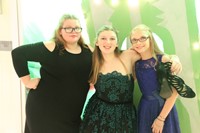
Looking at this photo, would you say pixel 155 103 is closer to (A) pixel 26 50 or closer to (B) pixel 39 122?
(B) pixel 39 122

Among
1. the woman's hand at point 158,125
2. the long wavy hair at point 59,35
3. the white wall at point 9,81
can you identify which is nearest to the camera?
the woman's hand at point 158,125

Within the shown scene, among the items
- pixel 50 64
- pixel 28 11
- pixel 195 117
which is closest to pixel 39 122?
pixel 50 64

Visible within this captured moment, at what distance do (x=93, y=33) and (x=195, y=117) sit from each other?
0.92 m

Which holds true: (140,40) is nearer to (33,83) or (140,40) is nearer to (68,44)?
(68,44)

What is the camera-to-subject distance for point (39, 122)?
1.72 m

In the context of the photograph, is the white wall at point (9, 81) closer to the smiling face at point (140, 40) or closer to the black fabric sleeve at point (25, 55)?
the black fabric sleeve at point (25, 55)

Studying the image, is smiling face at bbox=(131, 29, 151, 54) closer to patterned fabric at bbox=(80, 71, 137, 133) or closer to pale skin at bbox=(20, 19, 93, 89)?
patterned fabric at bbox=(80, 71, 137, 133)

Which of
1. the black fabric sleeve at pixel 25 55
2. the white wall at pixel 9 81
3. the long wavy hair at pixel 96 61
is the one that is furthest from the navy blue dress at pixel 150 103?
the white wall at pixel 9 81

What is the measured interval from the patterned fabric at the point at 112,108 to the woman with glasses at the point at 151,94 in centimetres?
8

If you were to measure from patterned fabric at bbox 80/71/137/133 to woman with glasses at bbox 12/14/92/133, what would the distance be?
0.41 feet

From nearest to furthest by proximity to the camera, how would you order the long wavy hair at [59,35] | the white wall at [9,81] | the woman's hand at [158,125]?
the woman's hand at [158,125], the long wavy hair at [59,35], the white wall at [9,81]

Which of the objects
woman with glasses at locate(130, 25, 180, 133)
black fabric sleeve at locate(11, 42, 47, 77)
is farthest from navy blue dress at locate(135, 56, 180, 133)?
black fabric sleeve at locate(11, 42, 47, 77)

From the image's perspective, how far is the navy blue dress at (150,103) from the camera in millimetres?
1598

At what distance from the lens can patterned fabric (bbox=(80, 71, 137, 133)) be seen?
1.57m
